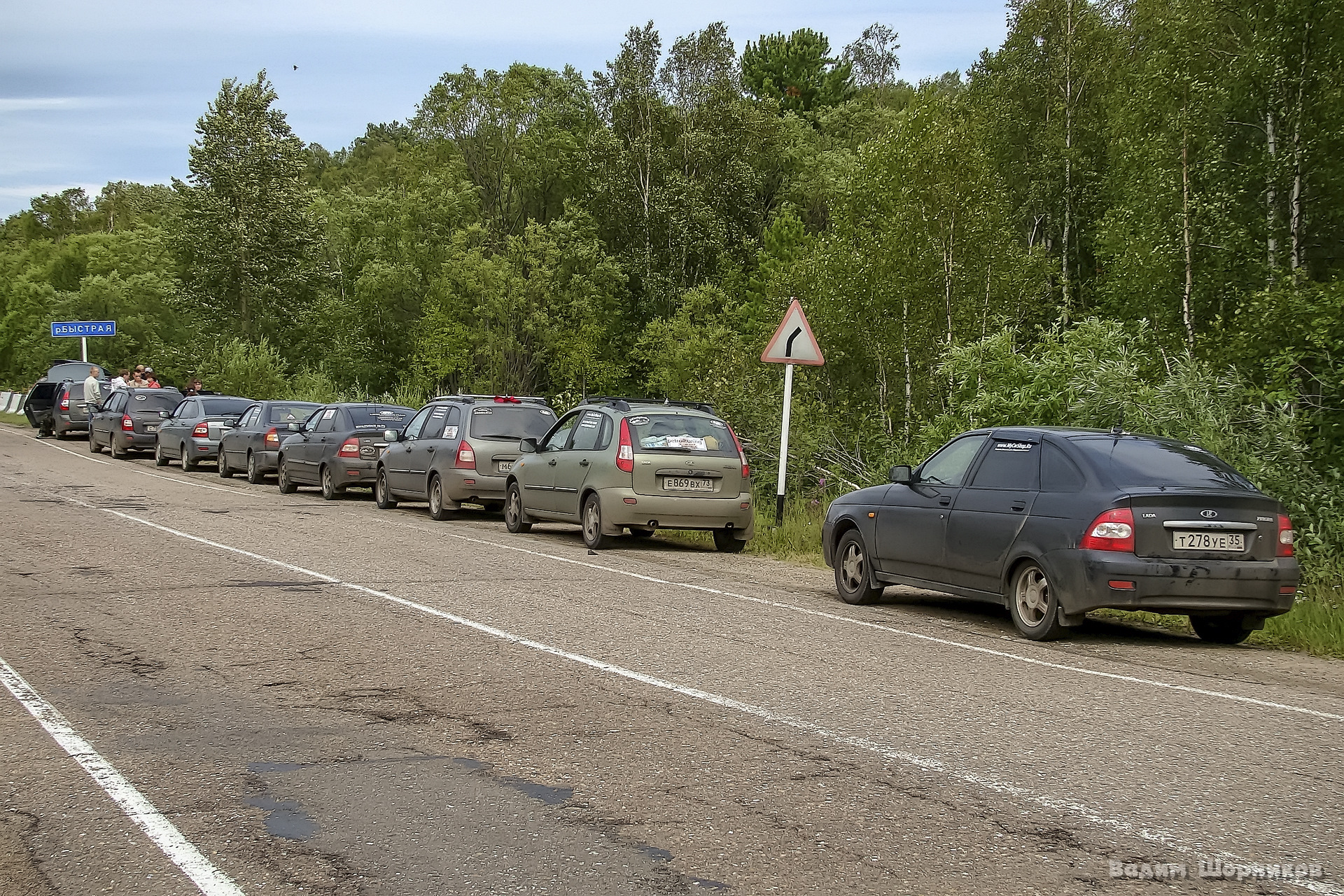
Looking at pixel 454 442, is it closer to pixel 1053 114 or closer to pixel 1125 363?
pixel 1125 363

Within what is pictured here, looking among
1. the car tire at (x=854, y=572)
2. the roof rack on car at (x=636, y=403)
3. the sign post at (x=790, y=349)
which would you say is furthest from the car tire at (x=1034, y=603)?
Result: the sign post at (x=790, y=349)

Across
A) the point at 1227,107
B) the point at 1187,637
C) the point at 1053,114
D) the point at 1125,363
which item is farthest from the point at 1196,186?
the point at 1187,637

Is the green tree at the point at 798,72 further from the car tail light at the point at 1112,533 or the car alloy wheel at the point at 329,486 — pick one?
the car tail light at the point at 1112,533

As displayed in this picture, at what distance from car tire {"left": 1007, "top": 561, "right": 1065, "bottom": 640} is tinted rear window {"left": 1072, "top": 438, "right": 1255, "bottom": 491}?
3.04 ft

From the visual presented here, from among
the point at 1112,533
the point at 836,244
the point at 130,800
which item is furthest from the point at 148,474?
the point at 130,800

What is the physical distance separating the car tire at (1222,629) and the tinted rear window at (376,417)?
54.1 feet

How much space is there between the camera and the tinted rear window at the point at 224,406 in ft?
108

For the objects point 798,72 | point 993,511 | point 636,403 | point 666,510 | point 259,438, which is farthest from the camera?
point 798,72

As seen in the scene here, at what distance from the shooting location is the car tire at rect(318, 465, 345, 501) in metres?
24.2

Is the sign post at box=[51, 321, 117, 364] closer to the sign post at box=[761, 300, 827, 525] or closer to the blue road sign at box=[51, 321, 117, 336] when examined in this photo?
the blue road sign at box=[51, 321, 117, 336]

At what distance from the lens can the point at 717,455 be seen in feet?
Answer: 55.6

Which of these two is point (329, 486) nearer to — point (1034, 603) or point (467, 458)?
point (467, 458)

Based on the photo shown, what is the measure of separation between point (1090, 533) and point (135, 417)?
103 feet

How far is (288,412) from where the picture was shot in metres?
29.2
